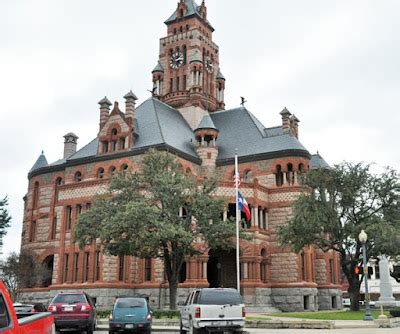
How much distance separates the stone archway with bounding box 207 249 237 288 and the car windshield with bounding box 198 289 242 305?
26.0 metres

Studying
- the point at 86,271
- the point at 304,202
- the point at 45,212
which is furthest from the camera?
the point at 45,212

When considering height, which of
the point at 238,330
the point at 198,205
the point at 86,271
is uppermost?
the point at 198,205

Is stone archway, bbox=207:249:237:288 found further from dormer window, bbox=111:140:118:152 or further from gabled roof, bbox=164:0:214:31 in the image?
gabled roof, bbox=164:0:214:31

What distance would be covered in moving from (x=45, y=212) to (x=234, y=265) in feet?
69.8

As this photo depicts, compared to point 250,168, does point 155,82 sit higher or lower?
higher

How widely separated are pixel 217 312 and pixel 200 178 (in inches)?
988

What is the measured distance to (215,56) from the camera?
65125 mm

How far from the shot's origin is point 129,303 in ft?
65.0

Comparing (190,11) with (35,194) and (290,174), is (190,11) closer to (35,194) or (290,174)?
(290,174)

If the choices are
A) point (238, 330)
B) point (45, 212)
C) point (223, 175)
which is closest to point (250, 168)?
point (223, 175)

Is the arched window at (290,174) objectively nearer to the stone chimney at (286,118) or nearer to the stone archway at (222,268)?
the stone chimney at (286,118)

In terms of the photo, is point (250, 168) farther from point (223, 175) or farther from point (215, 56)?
point (215, 56)

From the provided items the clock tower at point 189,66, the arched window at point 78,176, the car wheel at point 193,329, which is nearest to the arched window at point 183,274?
the arched window at point 78,176

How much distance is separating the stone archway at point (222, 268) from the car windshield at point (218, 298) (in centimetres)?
2600
